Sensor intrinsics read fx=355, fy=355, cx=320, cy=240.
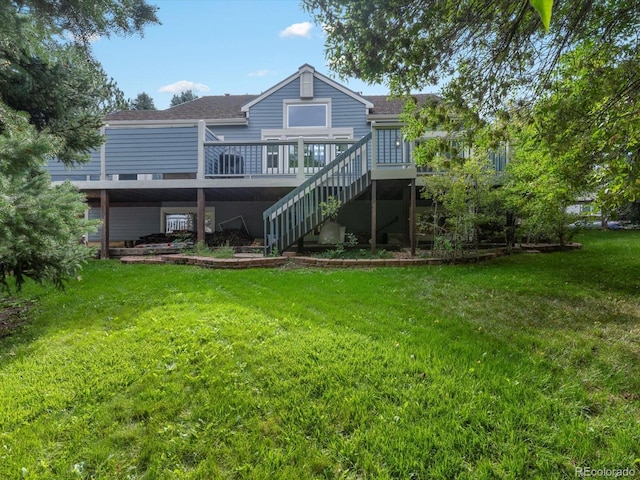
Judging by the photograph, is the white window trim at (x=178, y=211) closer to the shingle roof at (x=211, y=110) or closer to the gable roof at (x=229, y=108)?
the gable roof at (x=229, y=108)

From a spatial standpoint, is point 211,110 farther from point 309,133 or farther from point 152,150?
point 152,150

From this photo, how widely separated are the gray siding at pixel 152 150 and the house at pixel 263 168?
0.09 ft

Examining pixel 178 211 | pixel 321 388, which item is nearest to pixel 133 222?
pixel 178 211

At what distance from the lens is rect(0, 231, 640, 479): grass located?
6.97 feet

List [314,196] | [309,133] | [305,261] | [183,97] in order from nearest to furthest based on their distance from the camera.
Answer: [305,261] < [314,196] < [309,133] < [183,97]

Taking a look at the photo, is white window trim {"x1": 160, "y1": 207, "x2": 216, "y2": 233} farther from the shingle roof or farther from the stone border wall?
the stone border wall

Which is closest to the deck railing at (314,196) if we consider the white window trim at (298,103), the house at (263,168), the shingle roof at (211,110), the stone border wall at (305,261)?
the house at (263,168)

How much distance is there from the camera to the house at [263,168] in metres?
8.08

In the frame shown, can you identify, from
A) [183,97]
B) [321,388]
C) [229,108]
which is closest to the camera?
[321,388]

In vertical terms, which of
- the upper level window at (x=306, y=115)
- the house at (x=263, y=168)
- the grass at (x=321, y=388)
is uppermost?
the upper level window at (x=306, y=115)

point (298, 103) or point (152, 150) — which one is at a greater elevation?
point (298, 103)

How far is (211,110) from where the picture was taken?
1448cm

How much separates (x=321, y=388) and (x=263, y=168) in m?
7.43

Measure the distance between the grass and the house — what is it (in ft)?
12.7
